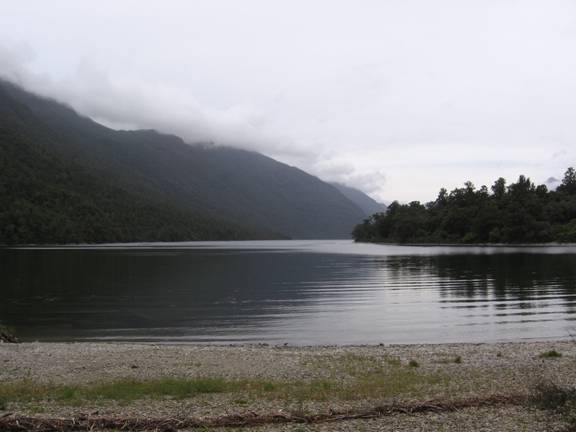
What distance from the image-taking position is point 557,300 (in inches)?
1780

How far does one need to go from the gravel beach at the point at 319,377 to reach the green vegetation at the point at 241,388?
8 centimetres

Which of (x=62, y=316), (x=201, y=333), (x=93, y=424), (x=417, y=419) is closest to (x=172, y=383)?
(x=93, y=424)

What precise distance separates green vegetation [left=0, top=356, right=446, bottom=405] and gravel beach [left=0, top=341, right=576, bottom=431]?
0.08 m

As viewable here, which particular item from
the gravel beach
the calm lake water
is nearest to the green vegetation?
the gravel beach

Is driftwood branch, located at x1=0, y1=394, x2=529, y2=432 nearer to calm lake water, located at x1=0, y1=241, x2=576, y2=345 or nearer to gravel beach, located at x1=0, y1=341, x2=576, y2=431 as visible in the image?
gravel beach, located at x1=0, y1=341, x2=576, y2=431

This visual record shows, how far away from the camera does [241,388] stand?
15.8m

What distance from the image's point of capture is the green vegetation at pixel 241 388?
47.5 feet

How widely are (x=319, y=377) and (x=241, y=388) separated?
3058 millimetres

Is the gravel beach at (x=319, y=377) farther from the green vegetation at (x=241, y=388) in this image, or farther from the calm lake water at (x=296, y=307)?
the calm lake water at (x=296, y=307)

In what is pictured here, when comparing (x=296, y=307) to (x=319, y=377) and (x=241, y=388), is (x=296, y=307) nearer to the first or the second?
(x=319, y=377)

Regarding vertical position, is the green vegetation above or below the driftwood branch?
below

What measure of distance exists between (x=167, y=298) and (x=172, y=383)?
3686 cm

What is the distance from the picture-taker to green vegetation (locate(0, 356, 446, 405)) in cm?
1449

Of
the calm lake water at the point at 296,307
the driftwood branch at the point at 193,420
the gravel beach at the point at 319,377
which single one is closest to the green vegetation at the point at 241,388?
the gravel beach at the point at 319,377
